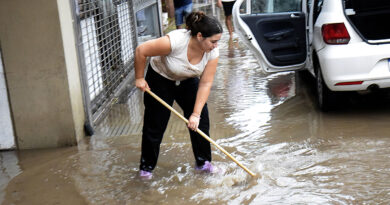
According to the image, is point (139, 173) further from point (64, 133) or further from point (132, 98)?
point (132, 98)

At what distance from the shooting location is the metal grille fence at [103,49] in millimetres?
6388

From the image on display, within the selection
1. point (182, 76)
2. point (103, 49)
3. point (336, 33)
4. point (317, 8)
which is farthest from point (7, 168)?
point (317, 8)

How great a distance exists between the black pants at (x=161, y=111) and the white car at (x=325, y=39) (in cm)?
187

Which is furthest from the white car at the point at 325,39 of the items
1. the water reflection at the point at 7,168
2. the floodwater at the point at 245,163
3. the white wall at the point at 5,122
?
the water reflection at the point at 7,168

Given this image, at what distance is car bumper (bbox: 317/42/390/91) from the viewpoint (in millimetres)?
5719

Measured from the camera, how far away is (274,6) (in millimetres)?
7359

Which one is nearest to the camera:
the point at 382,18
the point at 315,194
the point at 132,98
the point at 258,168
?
the point at 315,194

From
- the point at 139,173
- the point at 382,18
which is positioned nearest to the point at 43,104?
the point at 139,173

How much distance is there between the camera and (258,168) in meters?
4.84

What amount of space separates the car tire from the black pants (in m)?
2.02

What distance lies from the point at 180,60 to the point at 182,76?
177mm

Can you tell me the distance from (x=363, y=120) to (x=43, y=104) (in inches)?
134

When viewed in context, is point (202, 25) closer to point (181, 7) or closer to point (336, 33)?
point (336, 33)

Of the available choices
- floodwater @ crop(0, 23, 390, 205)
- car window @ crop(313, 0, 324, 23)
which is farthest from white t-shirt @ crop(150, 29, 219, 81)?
car window @ crop(313, 0, 324, 23)
